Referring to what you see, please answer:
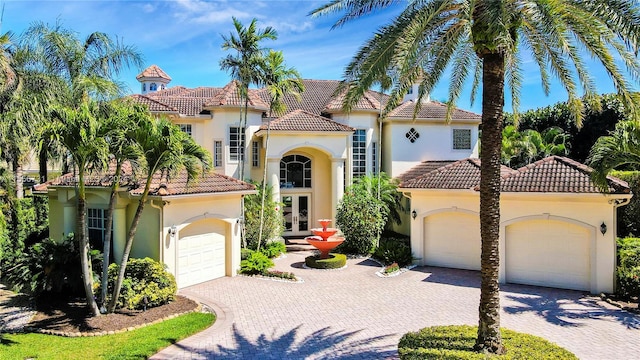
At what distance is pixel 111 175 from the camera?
16.5 m

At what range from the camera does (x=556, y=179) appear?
53.7ft

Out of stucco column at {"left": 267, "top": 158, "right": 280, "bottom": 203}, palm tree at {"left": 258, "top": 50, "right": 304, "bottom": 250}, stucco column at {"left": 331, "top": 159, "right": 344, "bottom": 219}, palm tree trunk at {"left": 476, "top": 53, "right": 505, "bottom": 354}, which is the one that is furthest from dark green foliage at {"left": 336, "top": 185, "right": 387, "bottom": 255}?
palm tree trunk at {"left": 476, "top": 53, "right": 505, "bottom": 354}

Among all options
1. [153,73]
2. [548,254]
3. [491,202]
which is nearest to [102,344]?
[491,202]

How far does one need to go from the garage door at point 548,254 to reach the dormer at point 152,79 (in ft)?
99.5

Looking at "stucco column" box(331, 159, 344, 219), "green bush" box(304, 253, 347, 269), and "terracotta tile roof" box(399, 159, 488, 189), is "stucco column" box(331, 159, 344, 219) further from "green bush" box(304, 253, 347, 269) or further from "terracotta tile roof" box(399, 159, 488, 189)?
"terracotta tile roof" box(399, 159, 488, 189)

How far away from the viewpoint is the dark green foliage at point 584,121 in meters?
36.1

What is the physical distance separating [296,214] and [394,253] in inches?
350

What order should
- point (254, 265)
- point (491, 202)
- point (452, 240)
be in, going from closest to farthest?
1. point (491, 202)
2. point (254, 265)
3. point (452, 240)

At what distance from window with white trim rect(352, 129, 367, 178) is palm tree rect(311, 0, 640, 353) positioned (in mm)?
15830

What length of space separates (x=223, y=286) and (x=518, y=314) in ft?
35.0

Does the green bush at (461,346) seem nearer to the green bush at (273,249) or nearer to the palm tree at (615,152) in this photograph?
the palm tree at (615,152)

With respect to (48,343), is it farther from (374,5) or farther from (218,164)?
(218,164)

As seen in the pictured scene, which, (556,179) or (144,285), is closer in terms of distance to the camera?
(144,285)

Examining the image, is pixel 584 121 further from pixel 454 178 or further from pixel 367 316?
pixel 367 316
